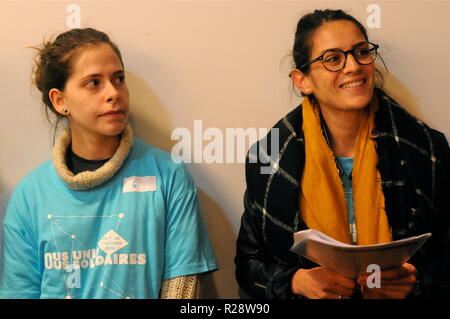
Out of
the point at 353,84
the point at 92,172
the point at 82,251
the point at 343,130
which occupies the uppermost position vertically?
the point at 353,84

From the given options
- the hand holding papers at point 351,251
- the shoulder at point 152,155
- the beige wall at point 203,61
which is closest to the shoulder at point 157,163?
the shoulder at point 152,155

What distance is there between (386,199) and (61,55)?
3.15 ft

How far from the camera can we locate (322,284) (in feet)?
4.90

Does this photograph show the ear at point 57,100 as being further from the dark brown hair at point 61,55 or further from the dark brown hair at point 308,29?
the dark brown hair at point 308,29

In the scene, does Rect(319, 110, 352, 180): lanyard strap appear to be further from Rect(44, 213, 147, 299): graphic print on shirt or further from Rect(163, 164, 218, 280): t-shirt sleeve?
Rect(44, 213, 147, 299): graphic print on shirt

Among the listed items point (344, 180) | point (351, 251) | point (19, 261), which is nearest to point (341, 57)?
point (344, 180)

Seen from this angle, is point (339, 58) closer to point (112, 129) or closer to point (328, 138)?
point (328, 138)

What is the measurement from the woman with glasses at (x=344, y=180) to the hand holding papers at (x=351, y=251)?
110mm

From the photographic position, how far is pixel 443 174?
1.57m

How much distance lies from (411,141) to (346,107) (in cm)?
20

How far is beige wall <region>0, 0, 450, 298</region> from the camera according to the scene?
1736mm

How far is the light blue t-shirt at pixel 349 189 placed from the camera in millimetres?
1574

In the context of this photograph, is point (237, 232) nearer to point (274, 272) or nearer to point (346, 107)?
point (274, 272)
